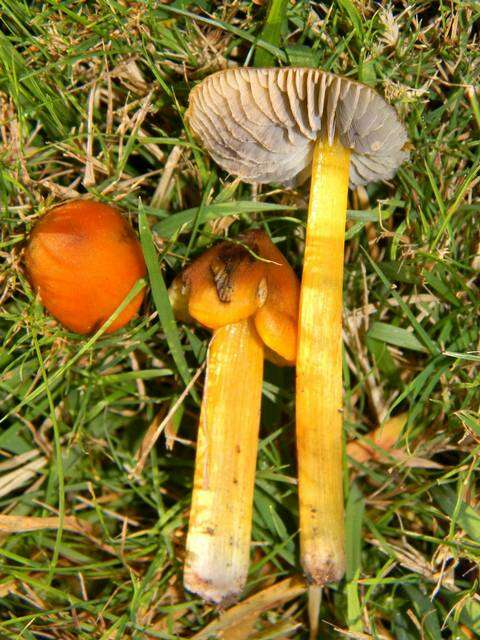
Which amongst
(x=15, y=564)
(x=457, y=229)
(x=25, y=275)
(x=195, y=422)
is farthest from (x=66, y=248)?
(x=457, y=229)

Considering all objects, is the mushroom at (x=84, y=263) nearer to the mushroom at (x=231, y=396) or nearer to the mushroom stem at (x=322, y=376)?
the mushroom at (x=231, y=396)

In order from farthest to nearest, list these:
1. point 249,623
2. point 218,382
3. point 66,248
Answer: point 249,623, point 218,382, point 66,248

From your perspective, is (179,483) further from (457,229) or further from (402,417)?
(457,229)

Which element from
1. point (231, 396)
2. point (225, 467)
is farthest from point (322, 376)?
point (225, 467)

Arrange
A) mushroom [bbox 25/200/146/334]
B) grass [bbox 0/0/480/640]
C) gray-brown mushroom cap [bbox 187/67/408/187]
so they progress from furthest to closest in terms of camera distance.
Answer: grass [bbox 0/0/480/640]
mushroom [bbox 25/200/146/334]
gray-brown mushroom cap [bbox 187/67/408/187]

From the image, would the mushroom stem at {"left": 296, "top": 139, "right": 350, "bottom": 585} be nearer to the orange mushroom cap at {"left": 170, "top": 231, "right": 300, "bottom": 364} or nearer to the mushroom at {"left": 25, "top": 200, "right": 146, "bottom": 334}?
the orange mushroom cap at {"left": 170, "top": 231, "right": 300, "bottom": 364}

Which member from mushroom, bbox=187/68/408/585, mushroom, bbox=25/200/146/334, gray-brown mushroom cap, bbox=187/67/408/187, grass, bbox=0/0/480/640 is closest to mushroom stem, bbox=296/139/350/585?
mushroom, bbox=187/68/408/585
